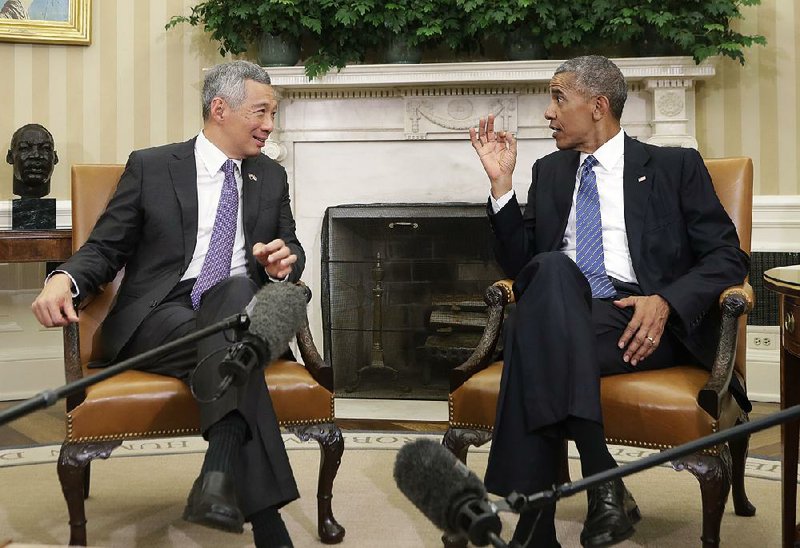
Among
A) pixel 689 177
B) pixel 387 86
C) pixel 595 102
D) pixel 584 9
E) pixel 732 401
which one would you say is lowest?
pixel 732 401

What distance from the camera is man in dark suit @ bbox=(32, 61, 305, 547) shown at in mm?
2453

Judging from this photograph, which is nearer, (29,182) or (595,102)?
(595,102)

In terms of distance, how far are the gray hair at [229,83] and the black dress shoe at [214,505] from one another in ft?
4.55

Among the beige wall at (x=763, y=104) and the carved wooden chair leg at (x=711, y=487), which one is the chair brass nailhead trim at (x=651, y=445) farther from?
the beige wall at (x=763, y=104)

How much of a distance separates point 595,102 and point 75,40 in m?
2.98

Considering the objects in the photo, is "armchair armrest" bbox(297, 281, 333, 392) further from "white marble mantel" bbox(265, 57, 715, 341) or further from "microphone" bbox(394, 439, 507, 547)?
"white marble mantel" bbox(265, 57, 715, 341)

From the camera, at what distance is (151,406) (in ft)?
7.86

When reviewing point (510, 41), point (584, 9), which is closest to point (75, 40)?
point (510, 41)

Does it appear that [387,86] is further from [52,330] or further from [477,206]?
[52,330]

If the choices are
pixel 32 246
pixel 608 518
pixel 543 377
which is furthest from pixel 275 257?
pixel 32 246

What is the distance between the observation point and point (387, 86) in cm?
462

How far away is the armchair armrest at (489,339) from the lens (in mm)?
2545

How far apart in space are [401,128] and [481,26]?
26.9 inches

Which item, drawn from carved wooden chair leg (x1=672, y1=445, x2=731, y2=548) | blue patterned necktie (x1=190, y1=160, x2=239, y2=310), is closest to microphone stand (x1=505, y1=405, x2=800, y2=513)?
carved wooden chair leg (x1=672, y1=445, x2=731, y2=548)
